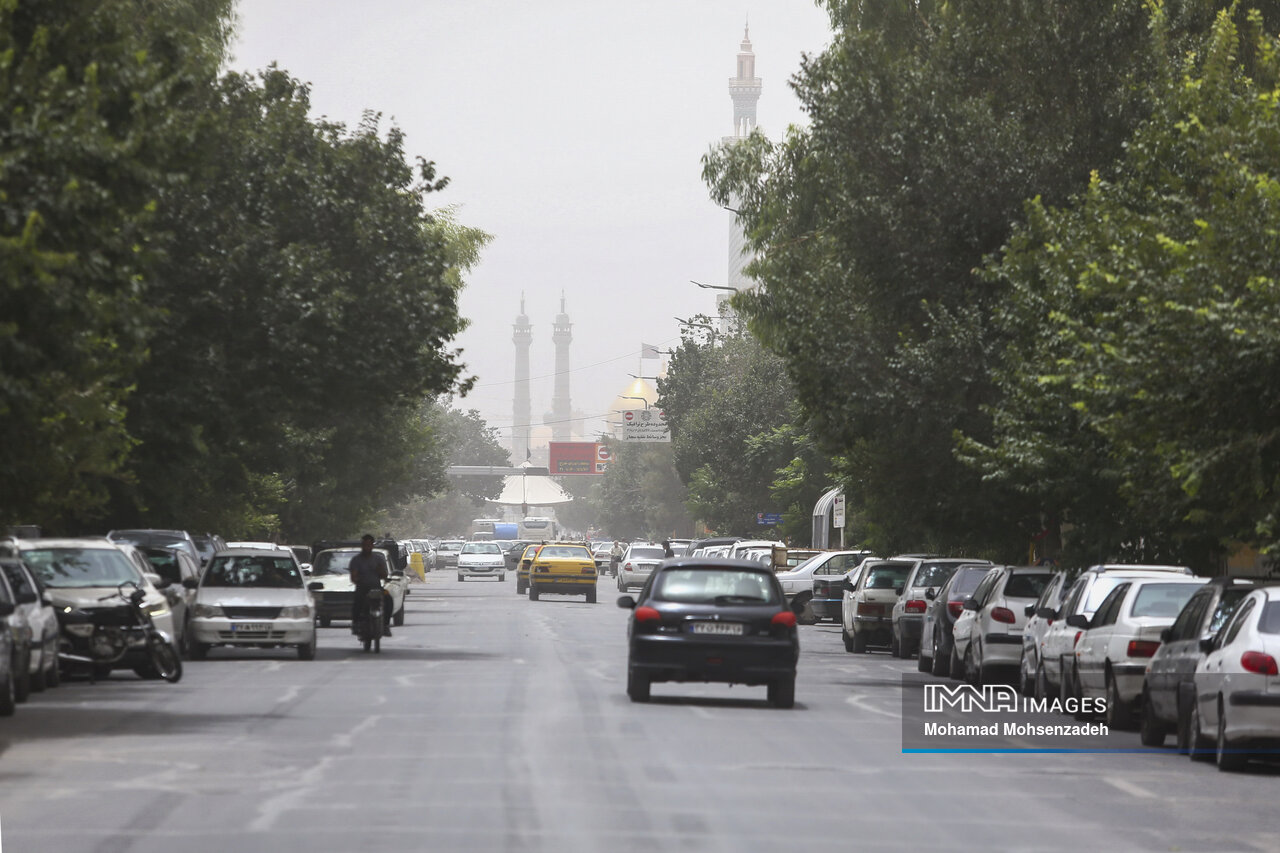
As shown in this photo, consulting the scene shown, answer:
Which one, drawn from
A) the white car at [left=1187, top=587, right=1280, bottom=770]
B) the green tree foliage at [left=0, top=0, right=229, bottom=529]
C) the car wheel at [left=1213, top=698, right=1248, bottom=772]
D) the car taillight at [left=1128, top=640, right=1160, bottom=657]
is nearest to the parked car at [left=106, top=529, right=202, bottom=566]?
the green tree foliage at [left=0, top=0, right=229, bottom=529]

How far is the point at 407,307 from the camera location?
33438 millimetres

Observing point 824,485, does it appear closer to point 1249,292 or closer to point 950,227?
point 950,227

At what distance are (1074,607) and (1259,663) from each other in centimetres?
703

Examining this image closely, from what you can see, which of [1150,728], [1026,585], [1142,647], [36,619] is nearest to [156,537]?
[36,619]

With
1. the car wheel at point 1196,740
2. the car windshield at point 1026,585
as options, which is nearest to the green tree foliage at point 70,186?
the car wheel at point 1196,740

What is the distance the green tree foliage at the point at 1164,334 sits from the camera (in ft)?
63.0

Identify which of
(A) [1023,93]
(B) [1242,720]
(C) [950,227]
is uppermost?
(A) [1023,93]

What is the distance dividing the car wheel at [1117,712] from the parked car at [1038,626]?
3.05m

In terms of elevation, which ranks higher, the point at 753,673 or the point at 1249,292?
the point at 1249,292

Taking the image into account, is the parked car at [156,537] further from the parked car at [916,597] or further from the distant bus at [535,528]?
the distant bus at [535,528]

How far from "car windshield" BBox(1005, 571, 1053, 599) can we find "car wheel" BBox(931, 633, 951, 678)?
8.78ft

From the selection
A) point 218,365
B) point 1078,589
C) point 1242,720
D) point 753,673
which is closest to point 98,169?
point 753,673

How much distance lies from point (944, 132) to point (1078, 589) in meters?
10.4

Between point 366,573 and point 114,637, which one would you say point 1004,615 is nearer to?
point 366,573
